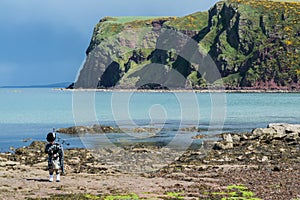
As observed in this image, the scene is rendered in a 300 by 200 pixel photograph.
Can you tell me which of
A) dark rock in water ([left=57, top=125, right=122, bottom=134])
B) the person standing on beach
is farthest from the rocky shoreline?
dark rock in water ([left=57, top=125, right=122, bottom=134])

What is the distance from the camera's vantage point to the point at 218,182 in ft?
83.5

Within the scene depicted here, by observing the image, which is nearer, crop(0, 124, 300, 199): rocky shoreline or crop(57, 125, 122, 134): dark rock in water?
crop(0, 124, 300, 199): rocky shoreline

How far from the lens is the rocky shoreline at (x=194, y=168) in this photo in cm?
2255

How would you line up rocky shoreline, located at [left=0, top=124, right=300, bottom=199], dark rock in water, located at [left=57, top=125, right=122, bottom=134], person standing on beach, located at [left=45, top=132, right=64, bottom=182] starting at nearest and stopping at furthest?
rocky shoreline, located at [left=0, top=124, right=300, bottom=199], person standing on beach, located at [left=45, top=132, right=64, bottom=182], dark rock in water, located at [left=57, top=125, right=122, bottom=134]

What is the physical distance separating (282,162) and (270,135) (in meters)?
15.7

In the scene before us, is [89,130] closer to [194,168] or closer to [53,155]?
[194,168]

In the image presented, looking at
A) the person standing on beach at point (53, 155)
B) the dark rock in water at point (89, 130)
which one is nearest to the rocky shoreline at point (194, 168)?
the person standing on beach at point (53, 155)

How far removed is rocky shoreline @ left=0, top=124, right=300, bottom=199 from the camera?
22.5 metres

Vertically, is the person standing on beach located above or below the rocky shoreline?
above

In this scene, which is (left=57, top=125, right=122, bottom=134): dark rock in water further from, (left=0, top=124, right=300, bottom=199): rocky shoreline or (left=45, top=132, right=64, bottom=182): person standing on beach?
(left=45, top=132, right=64, bottom=182): person standing on beach

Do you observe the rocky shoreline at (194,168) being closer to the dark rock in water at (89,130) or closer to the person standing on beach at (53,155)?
the person standing on beach at (53,155)

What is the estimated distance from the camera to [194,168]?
31547mm

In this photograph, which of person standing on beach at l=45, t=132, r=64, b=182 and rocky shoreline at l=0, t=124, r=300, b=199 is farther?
person standing on beach at l=45, t=132, r=64, b=182

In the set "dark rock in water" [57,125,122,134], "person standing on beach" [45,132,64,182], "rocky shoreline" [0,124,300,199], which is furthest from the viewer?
"dark rock in water" [57,125,122,134]
